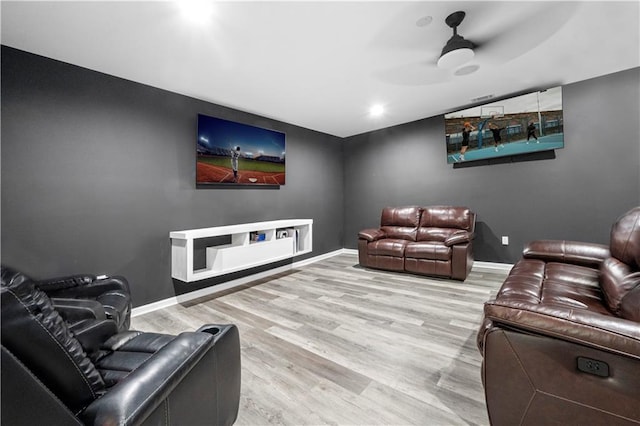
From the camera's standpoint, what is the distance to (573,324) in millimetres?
972

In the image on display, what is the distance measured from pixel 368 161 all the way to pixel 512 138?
245 cm

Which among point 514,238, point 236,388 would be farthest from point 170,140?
point 514,238

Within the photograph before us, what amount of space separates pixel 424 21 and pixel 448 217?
2907 mm

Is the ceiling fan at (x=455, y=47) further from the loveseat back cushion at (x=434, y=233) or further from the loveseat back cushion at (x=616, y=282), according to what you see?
the loveseat back cushion at (x=434, y=233)

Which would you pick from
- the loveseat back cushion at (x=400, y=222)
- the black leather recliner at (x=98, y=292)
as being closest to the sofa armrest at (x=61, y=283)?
the black leather recliner at (x=98, y=292)

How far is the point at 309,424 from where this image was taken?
1335 mm

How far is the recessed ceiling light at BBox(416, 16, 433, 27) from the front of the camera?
2039 mm

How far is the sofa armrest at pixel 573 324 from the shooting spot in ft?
2.97

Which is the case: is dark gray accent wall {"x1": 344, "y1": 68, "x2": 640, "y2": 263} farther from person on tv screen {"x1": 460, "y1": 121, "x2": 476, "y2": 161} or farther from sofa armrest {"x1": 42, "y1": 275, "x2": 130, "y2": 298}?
sofa armrest {"x1": 42, "y1": 275, "x2": 130, "y2": 298}

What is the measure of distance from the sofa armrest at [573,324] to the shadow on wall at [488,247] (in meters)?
3.40

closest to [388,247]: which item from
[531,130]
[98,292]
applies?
[531,130]

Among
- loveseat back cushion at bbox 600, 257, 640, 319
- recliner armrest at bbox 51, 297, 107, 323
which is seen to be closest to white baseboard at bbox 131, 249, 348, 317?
recliner armrest at bbox 51, 297, 107, 323

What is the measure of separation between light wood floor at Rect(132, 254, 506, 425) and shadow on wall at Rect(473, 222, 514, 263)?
1.92 ft

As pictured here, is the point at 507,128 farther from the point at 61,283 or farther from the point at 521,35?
the point at 61,283
